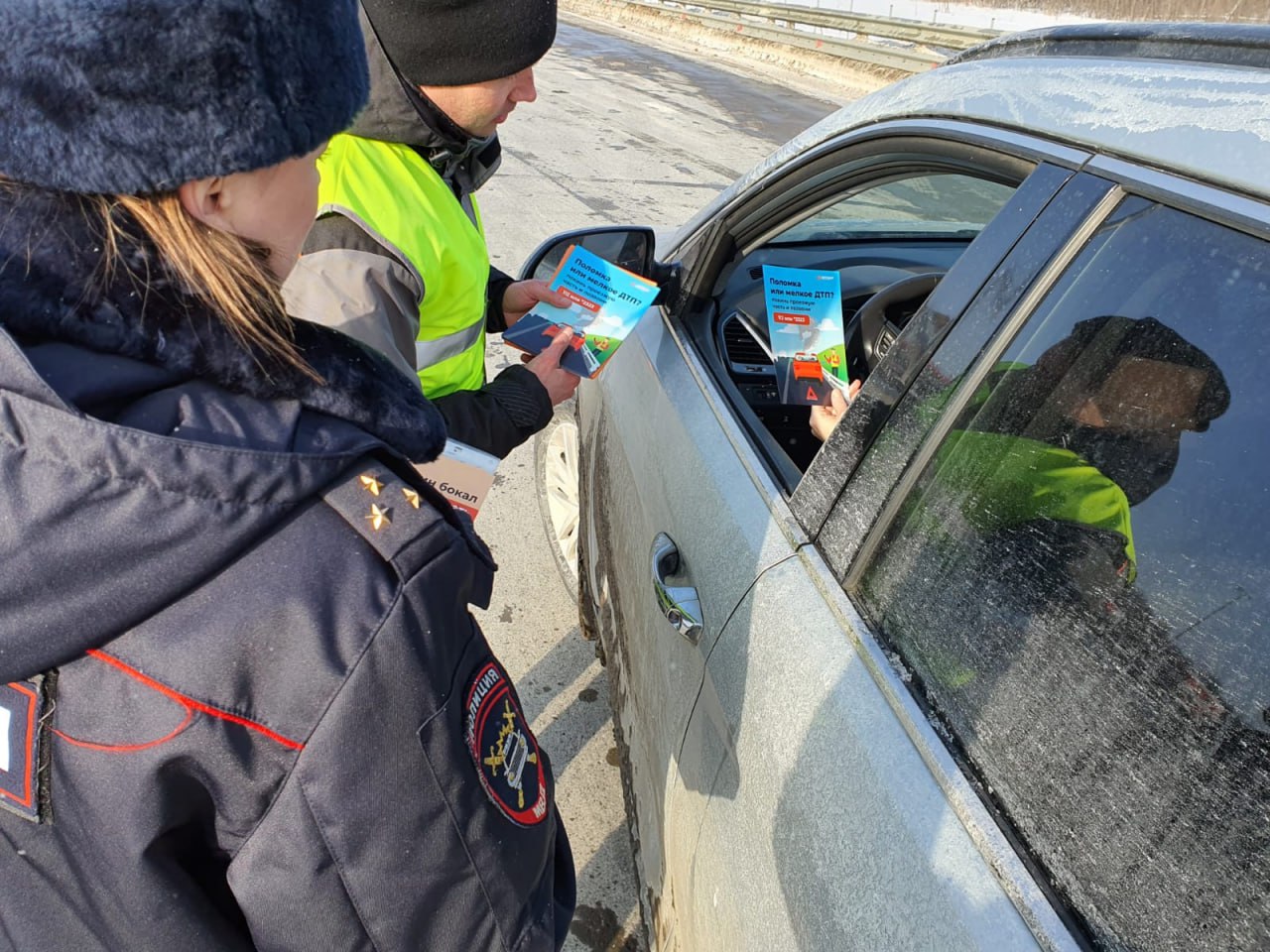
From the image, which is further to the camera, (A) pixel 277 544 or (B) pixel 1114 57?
(B) pixel 1114 57

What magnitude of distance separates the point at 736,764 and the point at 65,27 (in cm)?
120

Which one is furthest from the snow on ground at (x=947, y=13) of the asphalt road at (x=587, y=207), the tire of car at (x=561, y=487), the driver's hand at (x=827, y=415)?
the driver's hand at (x=827, y=415)

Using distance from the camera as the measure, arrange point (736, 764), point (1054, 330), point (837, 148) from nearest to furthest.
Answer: point (1054, 330) → point (736, 764) → point (837, 148)

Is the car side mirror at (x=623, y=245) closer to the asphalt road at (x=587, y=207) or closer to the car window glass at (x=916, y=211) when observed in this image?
the car window glass at (x=916, y=211)

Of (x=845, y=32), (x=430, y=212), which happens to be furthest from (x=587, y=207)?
(x=845, y=32)

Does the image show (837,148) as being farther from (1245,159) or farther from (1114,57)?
(1245,159)

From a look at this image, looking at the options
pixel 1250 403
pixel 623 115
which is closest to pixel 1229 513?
pixel 1250 403

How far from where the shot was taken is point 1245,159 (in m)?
0.97

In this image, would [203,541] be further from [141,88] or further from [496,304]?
[496,304]

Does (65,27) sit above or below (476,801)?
above

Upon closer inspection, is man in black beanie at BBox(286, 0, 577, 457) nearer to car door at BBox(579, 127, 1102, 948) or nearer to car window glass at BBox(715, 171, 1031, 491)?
car door at BBox(579, 127, 1102, 948)

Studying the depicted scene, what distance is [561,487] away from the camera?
3271 mm

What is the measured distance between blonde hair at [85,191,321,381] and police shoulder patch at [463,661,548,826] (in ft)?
1.23

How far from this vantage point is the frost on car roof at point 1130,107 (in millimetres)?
998
